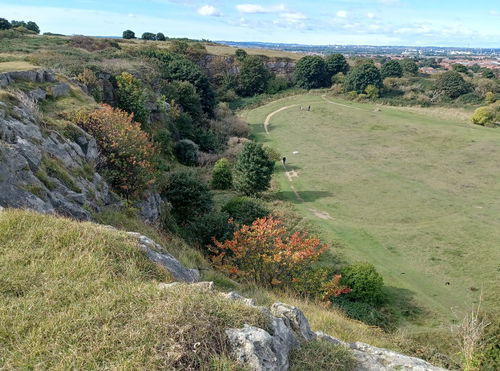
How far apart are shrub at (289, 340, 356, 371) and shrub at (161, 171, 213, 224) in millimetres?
14757

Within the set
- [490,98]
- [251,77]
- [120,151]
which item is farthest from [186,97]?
[490,98]

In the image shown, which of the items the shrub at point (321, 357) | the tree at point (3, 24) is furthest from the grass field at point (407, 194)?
the tree at point (3, 24)

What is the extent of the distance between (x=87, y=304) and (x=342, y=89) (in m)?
75.8

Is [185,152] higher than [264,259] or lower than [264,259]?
lower

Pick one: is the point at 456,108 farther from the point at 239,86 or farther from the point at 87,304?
the point at 87,304

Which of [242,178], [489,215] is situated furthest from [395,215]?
[242,178]

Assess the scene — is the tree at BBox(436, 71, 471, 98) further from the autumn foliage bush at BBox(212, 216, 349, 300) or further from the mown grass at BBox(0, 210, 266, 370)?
the mown grass at BBox(0, 210, 266, 370)

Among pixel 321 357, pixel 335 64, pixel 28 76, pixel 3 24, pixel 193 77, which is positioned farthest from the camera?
pixel 335 64

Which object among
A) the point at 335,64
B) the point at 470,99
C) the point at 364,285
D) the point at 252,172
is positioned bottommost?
the point at 364,285

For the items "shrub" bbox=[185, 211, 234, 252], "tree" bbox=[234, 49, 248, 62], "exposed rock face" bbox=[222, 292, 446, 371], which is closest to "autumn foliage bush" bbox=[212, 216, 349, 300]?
"shrub" bbox=[185, 211, 234, 252]

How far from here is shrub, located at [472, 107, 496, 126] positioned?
52.2 meters

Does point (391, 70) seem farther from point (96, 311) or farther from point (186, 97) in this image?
point (96, 311)

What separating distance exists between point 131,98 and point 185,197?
1178cm

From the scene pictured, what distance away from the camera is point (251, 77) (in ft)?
251
